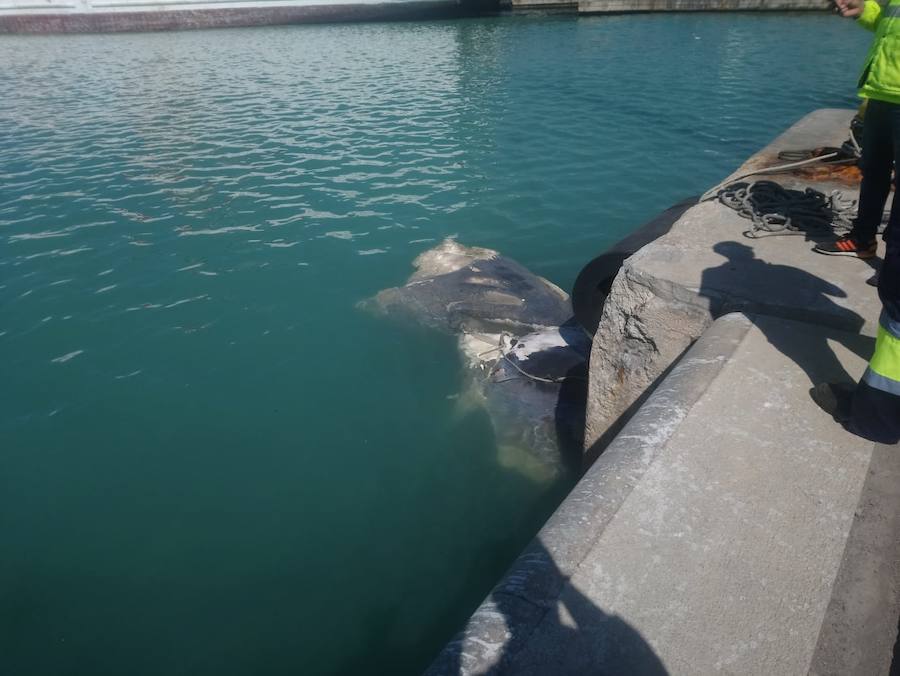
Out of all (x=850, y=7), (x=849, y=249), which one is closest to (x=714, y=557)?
(x=849, y=249)

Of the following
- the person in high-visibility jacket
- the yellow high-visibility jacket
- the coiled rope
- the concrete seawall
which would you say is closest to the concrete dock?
the person in high-visibility jacket

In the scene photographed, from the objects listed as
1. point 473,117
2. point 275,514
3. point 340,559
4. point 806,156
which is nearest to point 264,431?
point 275,514

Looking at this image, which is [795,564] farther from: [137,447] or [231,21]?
[231,21]

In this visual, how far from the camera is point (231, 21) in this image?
113 ft

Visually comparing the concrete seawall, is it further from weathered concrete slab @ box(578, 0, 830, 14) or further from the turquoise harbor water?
the turquoise harbor water

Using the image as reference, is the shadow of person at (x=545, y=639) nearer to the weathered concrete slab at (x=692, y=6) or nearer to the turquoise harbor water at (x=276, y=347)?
the turquoise harbor water at (x=276, y=347)

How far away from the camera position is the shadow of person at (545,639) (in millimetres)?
1647

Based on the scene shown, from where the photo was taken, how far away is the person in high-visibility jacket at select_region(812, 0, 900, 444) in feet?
7.32

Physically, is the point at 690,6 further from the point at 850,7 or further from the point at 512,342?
the point at 512,342

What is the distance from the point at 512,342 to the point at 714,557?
3.67 m

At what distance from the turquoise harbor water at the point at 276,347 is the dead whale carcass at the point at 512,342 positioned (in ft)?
0.75

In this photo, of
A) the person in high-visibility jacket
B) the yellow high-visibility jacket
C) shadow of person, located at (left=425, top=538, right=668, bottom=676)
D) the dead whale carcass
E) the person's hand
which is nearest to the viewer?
shadow of person, located at (left=425, top=538, right=668, bottom=676)

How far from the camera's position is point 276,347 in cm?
630

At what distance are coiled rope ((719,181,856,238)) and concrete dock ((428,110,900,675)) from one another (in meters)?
0.94
